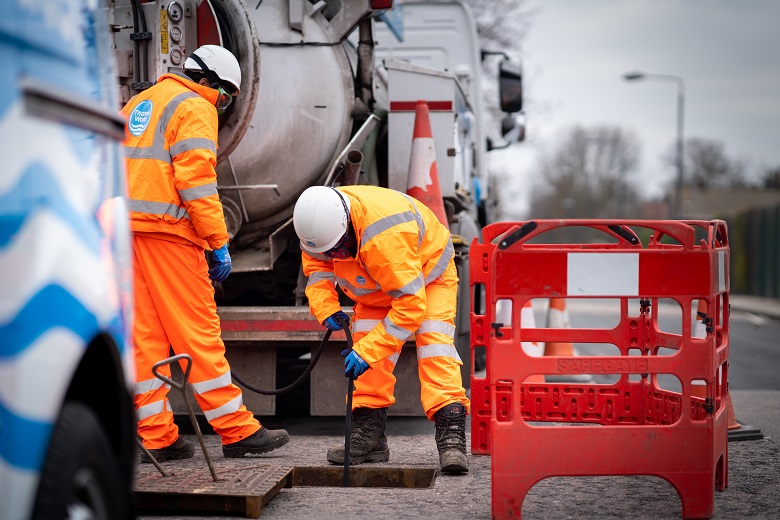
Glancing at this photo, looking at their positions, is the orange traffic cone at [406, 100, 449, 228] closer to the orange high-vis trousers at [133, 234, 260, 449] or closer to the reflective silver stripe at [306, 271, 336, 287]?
the reflective silver stripe at [306, 271, 336, 287]

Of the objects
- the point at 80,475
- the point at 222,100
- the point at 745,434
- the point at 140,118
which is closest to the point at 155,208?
the point at 140,118

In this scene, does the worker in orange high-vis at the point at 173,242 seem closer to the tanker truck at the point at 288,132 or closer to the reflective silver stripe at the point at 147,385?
the reflective silver stripe at the point at 147,385

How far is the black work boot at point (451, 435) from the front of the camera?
16.2 ft

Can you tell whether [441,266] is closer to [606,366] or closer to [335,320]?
[335,320]

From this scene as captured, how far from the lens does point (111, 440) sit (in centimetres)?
281

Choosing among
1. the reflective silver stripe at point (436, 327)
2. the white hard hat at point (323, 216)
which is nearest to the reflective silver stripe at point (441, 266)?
the reflective silver stripe at point (436, 327)

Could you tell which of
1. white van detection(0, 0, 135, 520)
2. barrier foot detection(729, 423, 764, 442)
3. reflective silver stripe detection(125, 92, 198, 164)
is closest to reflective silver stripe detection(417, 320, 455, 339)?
reflective silver stripe detection(125, 92, 198, 164)

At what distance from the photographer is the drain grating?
4953 millimetres

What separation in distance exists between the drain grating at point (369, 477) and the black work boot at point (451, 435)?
106 millimetres

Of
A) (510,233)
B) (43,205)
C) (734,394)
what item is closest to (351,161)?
(510,233)

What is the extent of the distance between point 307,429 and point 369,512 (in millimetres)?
2258

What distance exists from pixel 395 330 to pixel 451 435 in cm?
62

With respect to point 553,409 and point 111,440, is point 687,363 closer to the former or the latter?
point 553,409

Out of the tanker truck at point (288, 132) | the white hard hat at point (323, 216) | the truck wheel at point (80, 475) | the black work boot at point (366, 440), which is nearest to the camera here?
the truck wheel at point (80, 475)
